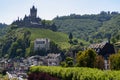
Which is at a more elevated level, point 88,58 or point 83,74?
point 88,58

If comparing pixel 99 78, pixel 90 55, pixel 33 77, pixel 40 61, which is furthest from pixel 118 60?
pixel 40 61

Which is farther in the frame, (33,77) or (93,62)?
(93,62)

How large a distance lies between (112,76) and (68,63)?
5776cm

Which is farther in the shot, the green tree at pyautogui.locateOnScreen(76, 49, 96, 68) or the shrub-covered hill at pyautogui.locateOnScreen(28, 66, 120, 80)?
the green tree at pyautogui.locateOnScreen(76, 49, 96, 68)

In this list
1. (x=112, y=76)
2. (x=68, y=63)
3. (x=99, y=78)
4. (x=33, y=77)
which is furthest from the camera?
(x=68, y=63)

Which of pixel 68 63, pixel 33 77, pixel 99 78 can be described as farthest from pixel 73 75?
pixel 68 63

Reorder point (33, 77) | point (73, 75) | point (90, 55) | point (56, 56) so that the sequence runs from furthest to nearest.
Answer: point (56, 56)
point (90, 55)
point (33, 77)
point (73, 75)

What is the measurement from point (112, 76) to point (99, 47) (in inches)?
2766

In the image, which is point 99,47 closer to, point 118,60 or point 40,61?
point 118,60

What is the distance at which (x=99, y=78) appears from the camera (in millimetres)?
53031

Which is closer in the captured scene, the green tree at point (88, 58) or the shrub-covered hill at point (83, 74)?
the shrub-covered hill at point (83, 74)

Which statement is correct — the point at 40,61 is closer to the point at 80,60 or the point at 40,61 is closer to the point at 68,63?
the point at 68,63

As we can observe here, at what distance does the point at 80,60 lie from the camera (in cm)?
8912

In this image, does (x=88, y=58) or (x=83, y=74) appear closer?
(x=83, y=74)
